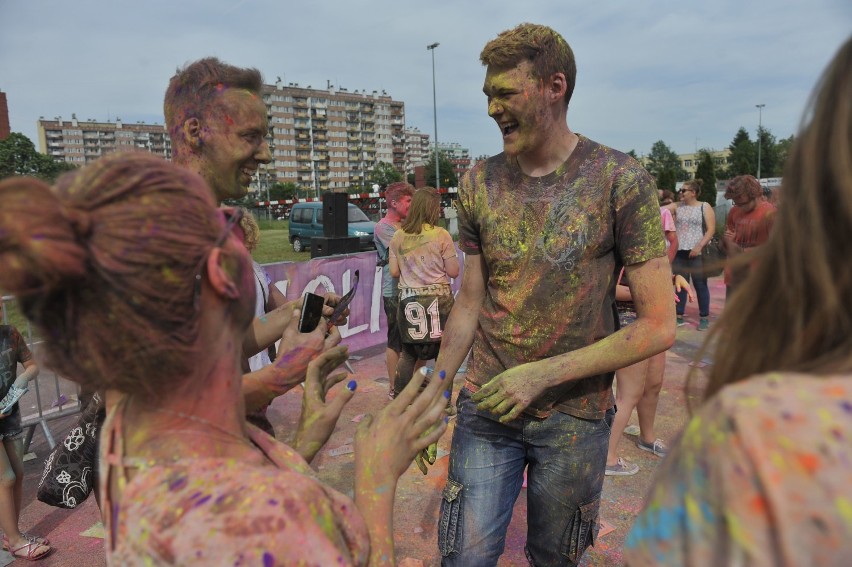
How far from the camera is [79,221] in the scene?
884mm

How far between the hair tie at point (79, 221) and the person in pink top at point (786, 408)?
0.93m

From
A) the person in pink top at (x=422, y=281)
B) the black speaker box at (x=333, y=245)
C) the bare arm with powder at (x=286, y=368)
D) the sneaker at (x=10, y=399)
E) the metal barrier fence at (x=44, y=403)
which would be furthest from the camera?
the black speaker box at (x=333, y=245)

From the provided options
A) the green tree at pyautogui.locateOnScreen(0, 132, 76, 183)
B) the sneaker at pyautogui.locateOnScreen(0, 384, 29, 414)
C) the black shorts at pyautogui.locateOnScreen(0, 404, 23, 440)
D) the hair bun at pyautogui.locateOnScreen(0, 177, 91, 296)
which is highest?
the green tree at pyautogui.locateOnScreen(0, 132, 76, 183)

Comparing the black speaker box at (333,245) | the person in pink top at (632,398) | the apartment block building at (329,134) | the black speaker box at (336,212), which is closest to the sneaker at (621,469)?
the person in pink top at (632,398)

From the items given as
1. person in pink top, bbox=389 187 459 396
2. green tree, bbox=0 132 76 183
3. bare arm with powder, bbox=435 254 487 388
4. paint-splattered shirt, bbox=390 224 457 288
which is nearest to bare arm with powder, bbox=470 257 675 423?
bare arm with powder, bbox=435 254 487 388

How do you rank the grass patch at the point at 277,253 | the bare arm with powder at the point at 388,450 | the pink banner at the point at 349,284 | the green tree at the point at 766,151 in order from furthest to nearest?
the green tree at the point at 766,151
the grass patch at the point at 277,253
the pink banner at the point at 349,284
the bare arm with powder at the point at 388,450

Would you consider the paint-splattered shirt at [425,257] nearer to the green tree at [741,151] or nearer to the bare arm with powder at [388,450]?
the bare arm with powder at [388,450]

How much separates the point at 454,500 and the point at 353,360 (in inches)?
191

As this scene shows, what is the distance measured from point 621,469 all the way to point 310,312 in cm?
286

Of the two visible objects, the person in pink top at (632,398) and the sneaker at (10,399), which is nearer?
the sneaker at (10,399)

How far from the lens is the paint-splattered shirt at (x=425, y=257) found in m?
4.92

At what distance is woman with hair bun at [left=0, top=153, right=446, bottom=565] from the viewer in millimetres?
879

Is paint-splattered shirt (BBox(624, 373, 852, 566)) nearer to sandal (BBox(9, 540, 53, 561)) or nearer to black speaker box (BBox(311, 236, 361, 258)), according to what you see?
sandal (BBox(9, 540, 53, 561))

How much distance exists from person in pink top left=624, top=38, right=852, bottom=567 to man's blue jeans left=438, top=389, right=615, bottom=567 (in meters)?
1.30
